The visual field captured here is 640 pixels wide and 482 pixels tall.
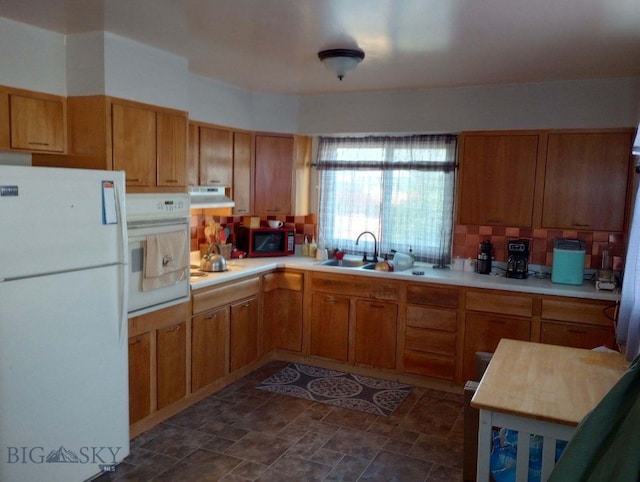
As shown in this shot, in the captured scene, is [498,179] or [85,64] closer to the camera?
[85,64]

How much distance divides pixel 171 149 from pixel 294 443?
2109 mm

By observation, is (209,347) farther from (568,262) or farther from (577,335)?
(568,262)

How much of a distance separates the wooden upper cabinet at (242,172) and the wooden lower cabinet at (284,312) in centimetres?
68

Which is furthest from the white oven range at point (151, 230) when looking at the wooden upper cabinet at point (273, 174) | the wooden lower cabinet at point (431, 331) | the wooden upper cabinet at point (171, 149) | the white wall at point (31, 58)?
the wooden lower cabinet at point (431, 331)

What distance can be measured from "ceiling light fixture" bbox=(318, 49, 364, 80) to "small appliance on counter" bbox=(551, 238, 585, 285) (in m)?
2.16

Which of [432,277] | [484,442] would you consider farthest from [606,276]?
[484,442]

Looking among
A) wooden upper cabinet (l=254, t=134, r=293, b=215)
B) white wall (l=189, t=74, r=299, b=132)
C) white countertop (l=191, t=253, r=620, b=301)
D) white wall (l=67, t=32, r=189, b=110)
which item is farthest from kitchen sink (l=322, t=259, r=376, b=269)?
white wall (l=67, t=32, r=189, b=110)

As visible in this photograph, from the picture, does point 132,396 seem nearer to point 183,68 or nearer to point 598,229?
point 183,68

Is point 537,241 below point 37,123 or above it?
below

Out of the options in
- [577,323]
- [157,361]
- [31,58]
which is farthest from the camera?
Answer: [577,323]

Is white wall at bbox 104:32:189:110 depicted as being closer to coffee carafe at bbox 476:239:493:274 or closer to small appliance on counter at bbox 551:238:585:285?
coffee carafe at bbox 476:239:493:274

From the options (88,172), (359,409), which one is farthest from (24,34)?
(359,409)

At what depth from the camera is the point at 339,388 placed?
4297mm

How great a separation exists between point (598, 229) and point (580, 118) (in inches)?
33.9
